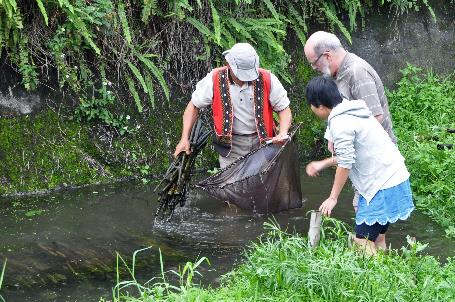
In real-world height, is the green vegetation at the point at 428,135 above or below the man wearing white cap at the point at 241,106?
below

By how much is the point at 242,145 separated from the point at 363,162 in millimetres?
2300

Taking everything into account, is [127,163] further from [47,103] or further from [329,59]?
[329,59]

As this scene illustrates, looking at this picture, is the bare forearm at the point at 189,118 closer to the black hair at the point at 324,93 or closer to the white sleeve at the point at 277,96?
the white sleeve at the point at 277,96

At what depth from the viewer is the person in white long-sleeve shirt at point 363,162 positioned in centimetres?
655

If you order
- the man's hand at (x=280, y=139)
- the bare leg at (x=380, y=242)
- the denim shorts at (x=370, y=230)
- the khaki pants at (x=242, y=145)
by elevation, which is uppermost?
the man's hand at (x=280, y=139)

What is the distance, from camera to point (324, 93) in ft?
21.7

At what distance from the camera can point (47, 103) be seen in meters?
10.6

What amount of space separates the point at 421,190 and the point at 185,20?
3.81m

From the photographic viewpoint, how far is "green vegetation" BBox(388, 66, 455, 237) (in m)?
9.23

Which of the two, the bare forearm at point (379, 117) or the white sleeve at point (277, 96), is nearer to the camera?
the bare forearm at point (379, 117)

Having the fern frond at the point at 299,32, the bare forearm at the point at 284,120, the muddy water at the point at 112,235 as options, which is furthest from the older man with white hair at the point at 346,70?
the fern frond at the point at 299,32

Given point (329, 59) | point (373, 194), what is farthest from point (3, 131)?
point (373, 194)

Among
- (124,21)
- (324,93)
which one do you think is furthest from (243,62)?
(124,21)

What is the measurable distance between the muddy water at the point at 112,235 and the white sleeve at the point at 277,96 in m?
1.23
